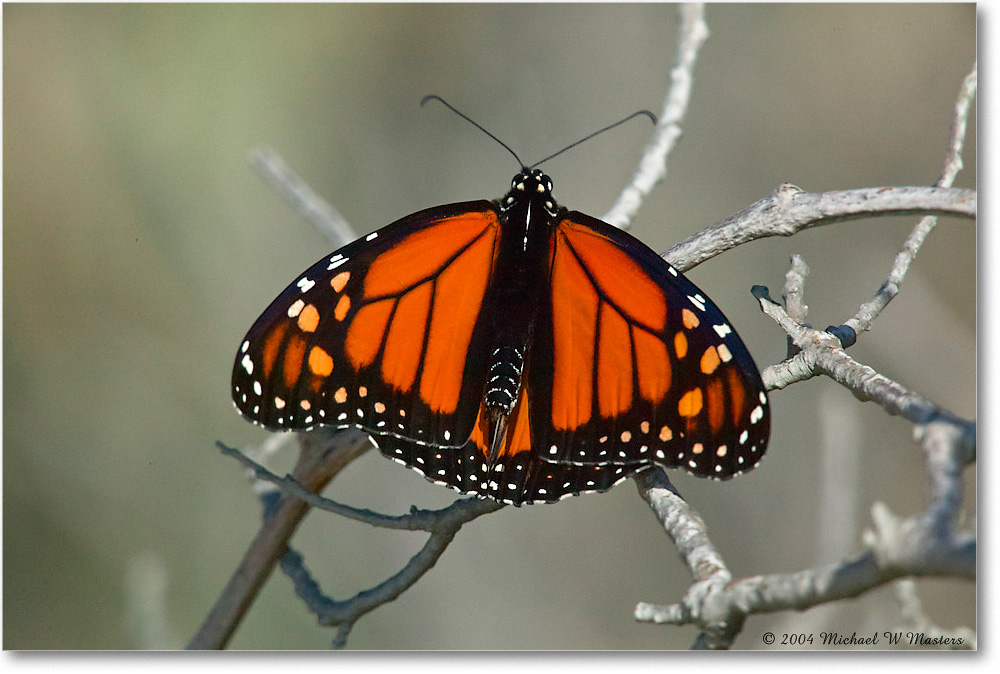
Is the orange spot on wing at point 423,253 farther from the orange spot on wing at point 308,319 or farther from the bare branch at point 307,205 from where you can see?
the bare branch at point 307,205

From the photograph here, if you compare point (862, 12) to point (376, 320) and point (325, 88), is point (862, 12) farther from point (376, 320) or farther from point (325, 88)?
point (325, 88)

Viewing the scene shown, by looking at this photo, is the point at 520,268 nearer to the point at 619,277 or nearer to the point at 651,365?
the point at 619,277

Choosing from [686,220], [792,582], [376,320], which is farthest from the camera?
[686,220]

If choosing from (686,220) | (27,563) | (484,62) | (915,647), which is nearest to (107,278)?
(27,563)

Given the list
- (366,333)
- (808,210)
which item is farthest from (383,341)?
(808,210)

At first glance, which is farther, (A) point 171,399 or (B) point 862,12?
(A) point 171,399

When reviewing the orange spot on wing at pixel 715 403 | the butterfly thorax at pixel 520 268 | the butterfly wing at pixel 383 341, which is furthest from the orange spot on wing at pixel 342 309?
the orange spot on wing at pixel 715 403

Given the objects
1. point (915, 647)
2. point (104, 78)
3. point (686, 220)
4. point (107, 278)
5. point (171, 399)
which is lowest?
point (915, 647)
